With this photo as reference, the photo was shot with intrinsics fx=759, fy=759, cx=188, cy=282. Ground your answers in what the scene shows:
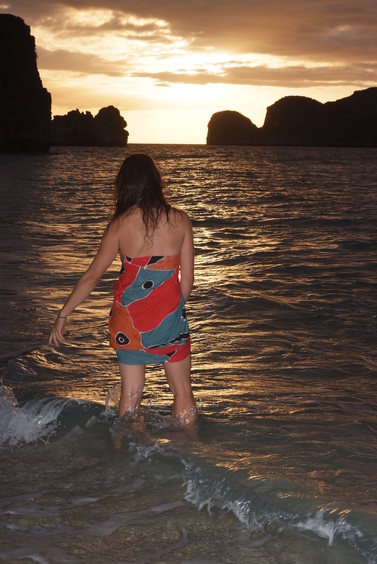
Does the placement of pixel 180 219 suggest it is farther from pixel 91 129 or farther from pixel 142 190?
pixel 91 129

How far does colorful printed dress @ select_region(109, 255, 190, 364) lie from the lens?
4.22 m

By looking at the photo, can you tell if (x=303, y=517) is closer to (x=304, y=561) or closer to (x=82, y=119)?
(x=304, y=561)

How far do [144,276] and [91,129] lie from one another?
17268 cm

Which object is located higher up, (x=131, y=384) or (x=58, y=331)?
(x=58, y=331)

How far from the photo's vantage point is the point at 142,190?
4.10 meters

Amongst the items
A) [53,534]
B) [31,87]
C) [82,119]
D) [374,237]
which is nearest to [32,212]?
[374,237]

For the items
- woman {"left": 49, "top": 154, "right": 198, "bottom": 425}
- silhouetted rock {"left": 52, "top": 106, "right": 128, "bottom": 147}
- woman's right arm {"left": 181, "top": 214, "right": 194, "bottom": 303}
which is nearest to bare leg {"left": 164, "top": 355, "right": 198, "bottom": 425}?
woman {"left": 49, "top": 154, "right": 198, "bottom": 425}

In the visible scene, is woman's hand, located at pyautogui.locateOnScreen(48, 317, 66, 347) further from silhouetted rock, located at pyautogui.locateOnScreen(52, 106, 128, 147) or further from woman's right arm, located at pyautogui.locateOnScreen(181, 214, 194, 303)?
silhouetted rock, located at pyautogui.locateOnScreen(52, 106, 128, 147)

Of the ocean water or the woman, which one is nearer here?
the ocean water

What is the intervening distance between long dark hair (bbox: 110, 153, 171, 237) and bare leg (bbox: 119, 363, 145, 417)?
0.80 meters

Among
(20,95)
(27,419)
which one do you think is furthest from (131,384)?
(20,95)

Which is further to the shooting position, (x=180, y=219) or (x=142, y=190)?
(x=180, y=219)

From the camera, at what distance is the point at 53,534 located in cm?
353

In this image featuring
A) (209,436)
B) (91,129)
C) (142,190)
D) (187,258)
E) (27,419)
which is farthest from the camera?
(91,129)
